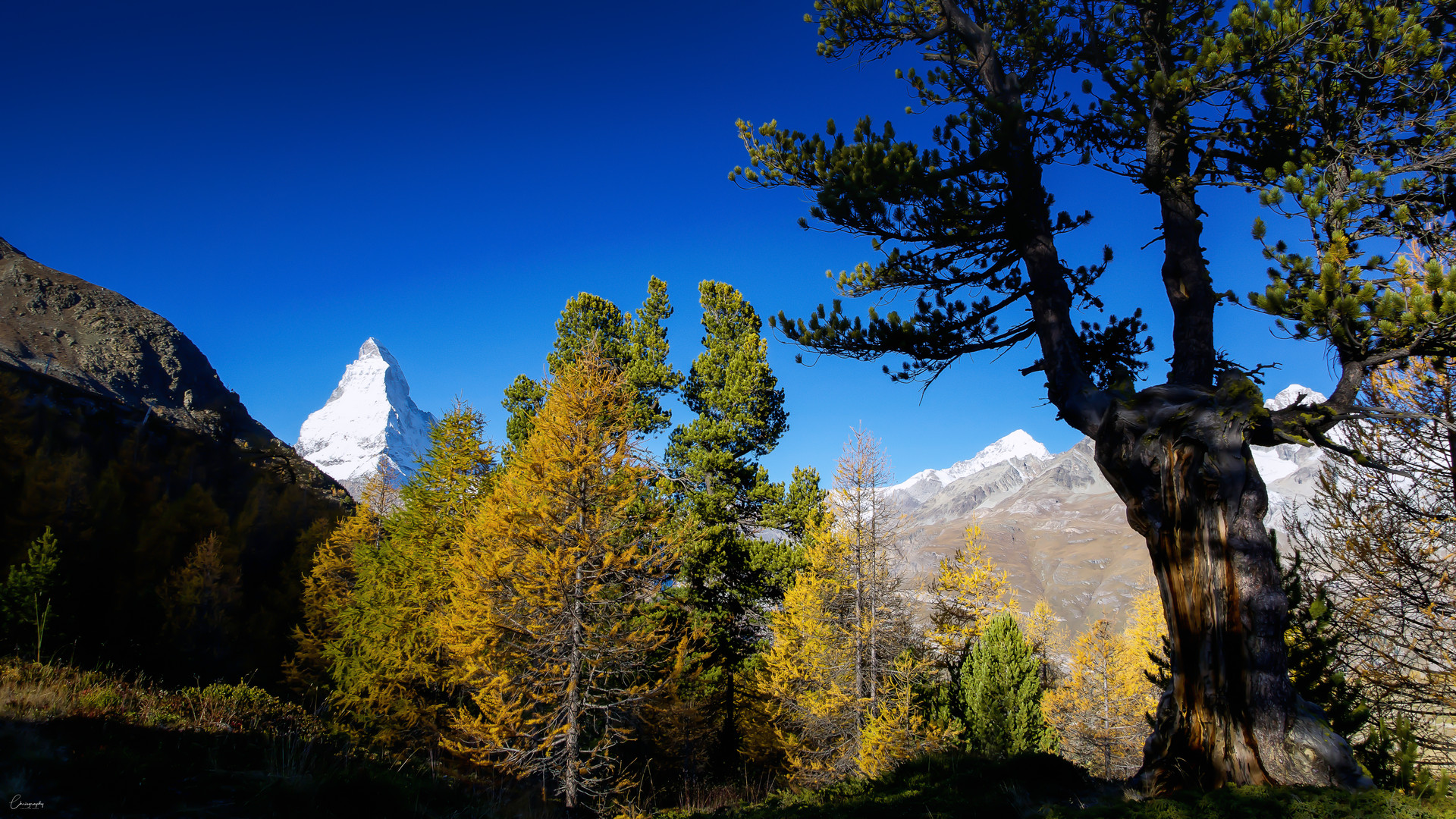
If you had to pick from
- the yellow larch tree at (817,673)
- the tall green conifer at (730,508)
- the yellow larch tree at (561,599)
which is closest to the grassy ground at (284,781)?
the yellow larch tree at (561,599)

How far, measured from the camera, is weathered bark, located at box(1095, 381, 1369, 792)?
4527 mm

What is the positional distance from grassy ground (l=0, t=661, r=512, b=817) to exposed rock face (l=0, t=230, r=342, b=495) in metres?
67.8

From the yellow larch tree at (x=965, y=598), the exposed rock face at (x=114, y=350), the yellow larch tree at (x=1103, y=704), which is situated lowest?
the yellow larch tree at (x=1103, y=704)

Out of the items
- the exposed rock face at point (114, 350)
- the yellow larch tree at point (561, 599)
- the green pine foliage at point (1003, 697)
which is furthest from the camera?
the exposed rock face at point (114, 350)

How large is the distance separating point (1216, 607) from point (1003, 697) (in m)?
15.6

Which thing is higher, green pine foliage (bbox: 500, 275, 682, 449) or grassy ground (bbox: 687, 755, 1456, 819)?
green pine foliage (bbox: 500, 275, 682, 449)

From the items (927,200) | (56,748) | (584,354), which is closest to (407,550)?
(584,354)

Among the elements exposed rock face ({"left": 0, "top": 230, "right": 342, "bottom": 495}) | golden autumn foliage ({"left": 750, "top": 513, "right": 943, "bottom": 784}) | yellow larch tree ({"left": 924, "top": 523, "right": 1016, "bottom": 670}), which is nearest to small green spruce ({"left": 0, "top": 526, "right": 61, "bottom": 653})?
golden autumn foliage ({"left": 750, "top": 513, "right": 943, "bottom": 784})

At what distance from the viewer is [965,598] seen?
22.6m

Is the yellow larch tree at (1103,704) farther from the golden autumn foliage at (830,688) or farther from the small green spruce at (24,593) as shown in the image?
the small green spruce at (24,593)

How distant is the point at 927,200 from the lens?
22.4ft

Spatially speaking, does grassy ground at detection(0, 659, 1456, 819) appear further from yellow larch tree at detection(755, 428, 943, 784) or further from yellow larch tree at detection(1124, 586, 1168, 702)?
yellow larch tree at detection(1124, 586, 1168, 702)

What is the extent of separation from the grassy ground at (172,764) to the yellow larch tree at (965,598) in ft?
62.9

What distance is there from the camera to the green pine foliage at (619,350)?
72.0 ft
